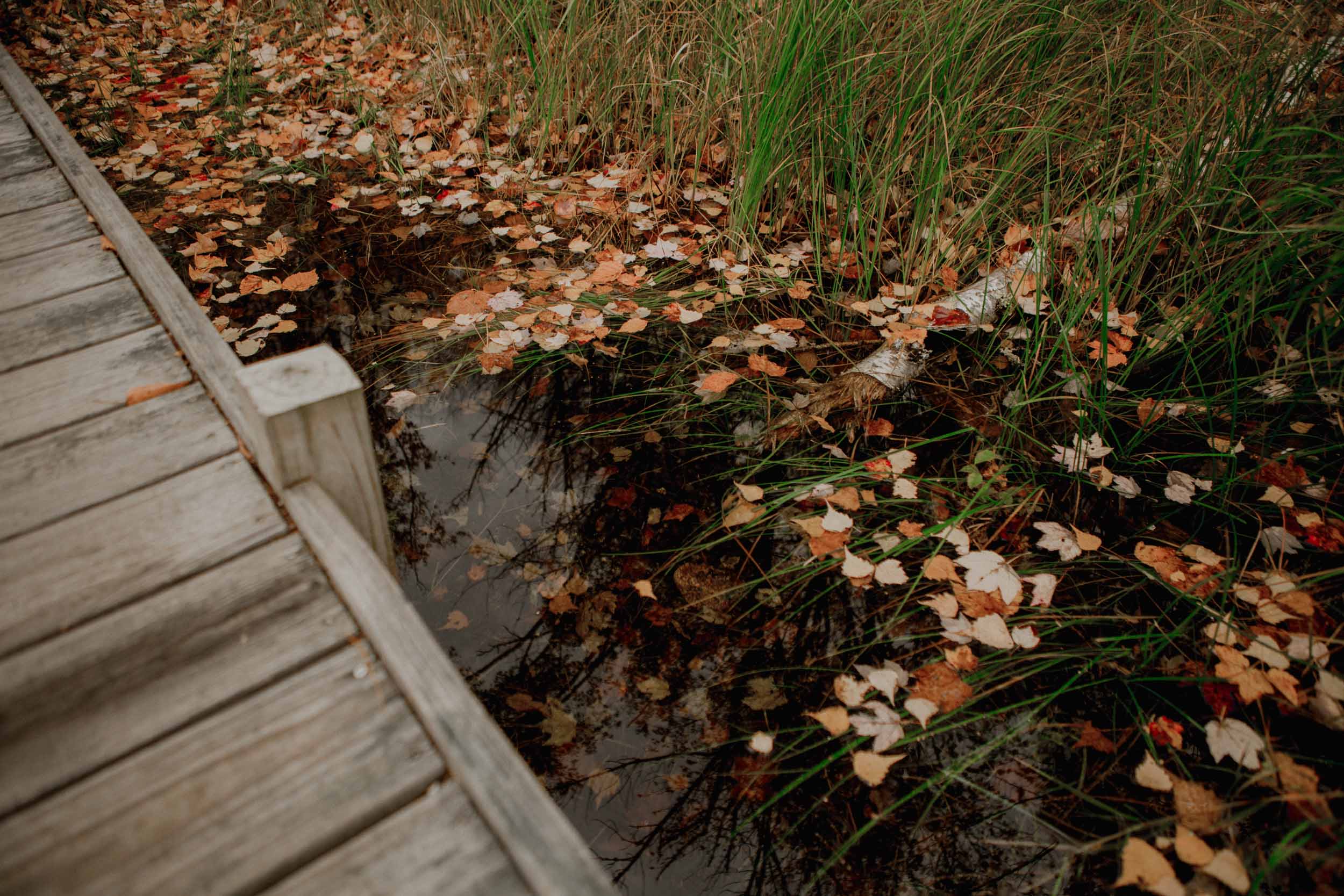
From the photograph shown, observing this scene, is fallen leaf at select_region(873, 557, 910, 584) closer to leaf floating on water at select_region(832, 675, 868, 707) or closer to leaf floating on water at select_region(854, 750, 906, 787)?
leaf floating on water at select_region(832, 675, 868, 707)

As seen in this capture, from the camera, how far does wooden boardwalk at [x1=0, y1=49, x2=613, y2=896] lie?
852mm

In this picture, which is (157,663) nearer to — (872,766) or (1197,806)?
(872,766)

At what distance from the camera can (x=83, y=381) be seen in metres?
1.50

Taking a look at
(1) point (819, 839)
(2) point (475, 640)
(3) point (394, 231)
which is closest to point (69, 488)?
(2) point (475, 640)

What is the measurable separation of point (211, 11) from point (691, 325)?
5.06 metres

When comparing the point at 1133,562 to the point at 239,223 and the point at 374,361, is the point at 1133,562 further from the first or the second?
the point at 239,223

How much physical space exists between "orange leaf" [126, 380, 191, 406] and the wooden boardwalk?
20 millimetres

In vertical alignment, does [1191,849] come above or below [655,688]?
above

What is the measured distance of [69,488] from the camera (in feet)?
4.22

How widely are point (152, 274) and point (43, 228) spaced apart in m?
0.61

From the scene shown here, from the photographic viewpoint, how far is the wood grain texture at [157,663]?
0.94 m

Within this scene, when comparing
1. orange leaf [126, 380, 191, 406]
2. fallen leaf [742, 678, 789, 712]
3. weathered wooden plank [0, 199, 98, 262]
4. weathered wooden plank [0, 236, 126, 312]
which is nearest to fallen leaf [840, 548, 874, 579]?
fallen leaf [742, 678, 789, 712]

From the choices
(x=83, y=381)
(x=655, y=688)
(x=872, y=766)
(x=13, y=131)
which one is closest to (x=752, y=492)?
(x=655, y=688)

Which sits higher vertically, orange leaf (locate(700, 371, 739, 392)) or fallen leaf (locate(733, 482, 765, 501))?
orange leaf (locate(700, 371, 739, 392))
